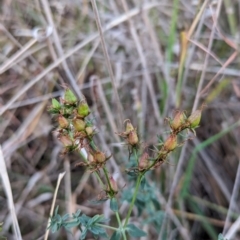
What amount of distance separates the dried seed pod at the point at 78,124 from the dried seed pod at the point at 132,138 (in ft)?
0.26

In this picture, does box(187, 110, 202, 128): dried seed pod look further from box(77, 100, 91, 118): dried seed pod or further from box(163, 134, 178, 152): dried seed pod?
box(77, 100, 91, 118): dried seed pod

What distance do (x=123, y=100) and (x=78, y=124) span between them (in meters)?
0.77

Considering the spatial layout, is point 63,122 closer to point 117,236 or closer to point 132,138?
point 132,138

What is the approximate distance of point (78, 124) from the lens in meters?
0.78

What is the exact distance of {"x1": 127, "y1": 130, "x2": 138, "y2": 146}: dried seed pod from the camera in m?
0.80

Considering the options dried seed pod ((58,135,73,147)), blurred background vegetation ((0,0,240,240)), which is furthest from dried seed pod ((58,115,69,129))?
blurred background vegetation ((0,0,240,240))

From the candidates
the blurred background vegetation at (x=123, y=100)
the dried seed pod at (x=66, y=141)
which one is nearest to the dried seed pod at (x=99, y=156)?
the dried seed pod at (x=66, y=141)

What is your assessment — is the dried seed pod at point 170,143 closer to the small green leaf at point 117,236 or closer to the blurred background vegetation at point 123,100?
the small green leaf at point 117,236

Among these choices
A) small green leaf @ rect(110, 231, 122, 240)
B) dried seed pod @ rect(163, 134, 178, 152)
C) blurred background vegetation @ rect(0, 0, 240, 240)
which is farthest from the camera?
blurred background vegetation @ rect(0, 0, 240, 240)

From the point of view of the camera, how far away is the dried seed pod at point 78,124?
784 millimetres

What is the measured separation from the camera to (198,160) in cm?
150

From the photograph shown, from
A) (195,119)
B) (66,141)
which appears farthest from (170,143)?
(66,141)

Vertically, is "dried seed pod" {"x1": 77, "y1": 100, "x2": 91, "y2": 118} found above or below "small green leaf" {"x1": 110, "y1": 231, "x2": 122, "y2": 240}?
above

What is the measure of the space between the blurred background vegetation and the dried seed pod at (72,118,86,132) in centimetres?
50
